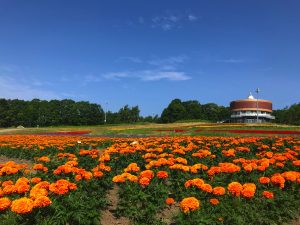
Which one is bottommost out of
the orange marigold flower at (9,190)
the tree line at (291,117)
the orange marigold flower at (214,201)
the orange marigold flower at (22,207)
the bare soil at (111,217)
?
the bare soil at (111,217)

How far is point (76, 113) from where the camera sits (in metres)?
132

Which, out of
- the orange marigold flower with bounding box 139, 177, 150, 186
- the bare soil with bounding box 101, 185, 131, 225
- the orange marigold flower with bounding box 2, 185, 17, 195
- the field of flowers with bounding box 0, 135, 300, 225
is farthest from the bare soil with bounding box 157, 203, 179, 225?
the orange marigold flower with bounding box 2, 185, 17, 195

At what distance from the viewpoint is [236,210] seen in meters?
7.44

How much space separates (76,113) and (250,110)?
55.7m

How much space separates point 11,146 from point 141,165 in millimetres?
9506

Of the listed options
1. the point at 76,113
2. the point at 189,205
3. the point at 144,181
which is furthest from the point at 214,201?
the point at 76,113

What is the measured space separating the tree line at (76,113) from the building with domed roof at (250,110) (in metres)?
7.12

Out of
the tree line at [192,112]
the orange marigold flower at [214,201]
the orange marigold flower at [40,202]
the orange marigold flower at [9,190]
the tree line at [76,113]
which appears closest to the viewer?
the orange marigold flower at [40,202]

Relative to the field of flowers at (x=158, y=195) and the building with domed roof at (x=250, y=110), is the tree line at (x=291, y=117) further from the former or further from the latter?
the field of flowers at (x=158, y=195)

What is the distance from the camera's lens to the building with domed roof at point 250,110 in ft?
392

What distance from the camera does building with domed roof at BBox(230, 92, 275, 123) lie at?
4705 inches

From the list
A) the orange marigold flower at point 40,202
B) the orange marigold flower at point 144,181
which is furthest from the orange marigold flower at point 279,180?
the orange marigold flower at point 40,202

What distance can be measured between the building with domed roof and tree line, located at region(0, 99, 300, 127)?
7.12 metres

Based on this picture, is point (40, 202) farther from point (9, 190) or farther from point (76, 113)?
point (76, 113)
